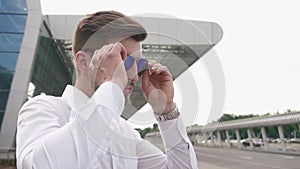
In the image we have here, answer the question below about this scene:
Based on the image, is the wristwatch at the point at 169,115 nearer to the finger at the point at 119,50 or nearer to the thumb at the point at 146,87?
the thumb at the point at 146,87

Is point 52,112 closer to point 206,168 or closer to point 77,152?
point 77,152

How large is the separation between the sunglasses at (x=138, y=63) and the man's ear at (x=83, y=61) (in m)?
0.12

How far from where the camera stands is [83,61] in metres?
0.93

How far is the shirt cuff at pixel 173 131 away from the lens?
106 centimetres

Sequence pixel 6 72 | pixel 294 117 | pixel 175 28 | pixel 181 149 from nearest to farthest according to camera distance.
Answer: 1. pixel 181 149
2. pixel 175 28
3. pixel 6 72
4. pixel 294 117

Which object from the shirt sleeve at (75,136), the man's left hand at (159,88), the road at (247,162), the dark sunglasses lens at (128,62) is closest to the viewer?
the shirt sleeve at (75,136)

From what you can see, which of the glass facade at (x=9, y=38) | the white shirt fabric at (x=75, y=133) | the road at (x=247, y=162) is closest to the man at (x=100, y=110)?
the white shirt fabric at (x=75, y=133)

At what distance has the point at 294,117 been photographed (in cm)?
2308

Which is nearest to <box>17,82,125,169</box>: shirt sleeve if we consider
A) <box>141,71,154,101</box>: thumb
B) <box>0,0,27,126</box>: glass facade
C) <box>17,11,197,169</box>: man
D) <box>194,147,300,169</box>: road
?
<box>17,11,197,169</box>: man

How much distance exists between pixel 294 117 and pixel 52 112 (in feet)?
81.4

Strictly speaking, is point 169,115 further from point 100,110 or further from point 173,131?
point 100,110

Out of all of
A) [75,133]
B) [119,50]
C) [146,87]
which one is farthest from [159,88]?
[75,133]

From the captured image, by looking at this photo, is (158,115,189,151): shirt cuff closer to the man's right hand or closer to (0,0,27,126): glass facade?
the man's right hand

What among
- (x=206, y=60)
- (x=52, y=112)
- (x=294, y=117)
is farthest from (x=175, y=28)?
(x=294, y=117)
